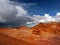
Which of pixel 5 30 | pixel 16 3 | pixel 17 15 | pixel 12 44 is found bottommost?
pixel 12 44

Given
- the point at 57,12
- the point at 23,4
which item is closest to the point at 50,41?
the point at 57,12

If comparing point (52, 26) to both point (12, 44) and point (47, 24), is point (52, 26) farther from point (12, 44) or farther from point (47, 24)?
point (12, 44)

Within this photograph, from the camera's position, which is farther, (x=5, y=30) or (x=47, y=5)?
(x=47, y=5)

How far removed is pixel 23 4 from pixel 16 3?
0.25m

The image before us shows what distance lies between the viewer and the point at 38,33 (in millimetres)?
6652

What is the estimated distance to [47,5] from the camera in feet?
22.5

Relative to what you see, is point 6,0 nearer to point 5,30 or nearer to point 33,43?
point 5,30

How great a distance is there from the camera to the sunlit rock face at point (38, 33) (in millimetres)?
6387

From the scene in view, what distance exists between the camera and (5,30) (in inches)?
246

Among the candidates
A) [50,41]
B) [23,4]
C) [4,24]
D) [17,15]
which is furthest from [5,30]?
[50,41]

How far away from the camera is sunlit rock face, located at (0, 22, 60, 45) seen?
6387 millimetres

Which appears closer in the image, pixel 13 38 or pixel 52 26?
pixel 13 38

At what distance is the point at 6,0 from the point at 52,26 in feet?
6.29

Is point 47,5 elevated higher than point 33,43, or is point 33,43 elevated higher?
point 47,5
